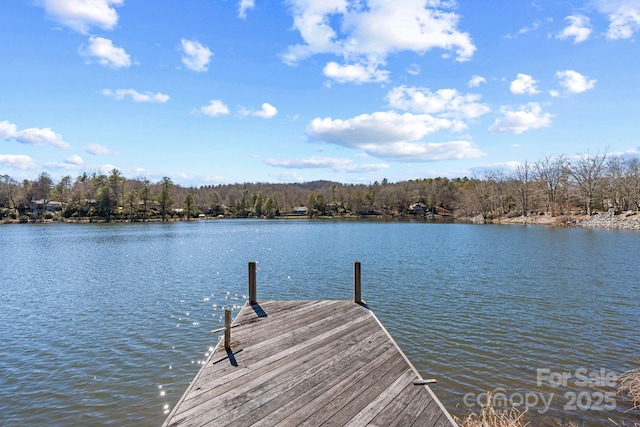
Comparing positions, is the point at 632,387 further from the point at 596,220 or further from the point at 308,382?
the point at 596,220

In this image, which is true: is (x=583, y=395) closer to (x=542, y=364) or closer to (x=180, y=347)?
(x=542, y=364)

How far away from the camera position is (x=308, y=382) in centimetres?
580

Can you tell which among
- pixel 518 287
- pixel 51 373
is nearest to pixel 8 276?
pixel 51 373

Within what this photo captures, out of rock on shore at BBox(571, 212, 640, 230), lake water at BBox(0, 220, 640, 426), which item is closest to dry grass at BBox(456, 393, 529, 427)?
lake water at BBox(0, 220, 640, 426)

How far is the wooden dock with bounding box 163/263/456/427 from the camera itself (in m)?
4.77

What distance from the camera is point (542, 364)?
941cm

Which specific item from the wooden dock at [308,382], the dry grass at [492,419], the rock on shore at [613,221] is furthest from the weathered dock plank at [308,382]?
the rock on shore at [613,221]

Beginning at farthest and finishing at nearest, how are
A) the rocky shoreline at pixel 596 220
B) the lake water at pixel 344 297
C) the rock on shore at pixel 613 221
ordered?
the rocky shoreline at pixel 596 220 < the rock on shore at pixel 613 221 < the lake water at pixel 344 297

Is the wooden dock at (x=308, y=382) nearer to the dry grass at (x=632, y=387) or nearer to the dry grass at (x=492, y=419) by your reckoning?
the dry grass at (x=492, y=419)

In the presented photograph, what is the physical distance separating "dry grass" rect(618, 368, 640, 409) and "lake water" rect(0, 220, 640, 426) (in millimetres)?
246

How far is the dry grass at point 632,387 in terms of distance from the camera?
737cm

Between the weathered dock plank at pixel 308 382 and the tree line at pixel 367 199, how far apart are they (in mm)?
76079

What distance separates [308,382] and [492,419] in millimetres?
4110

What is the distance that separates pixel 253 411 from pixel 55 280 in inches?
871
